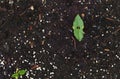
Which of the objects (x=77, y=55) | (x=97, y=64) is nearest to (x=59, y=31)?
(x=77, y=55)

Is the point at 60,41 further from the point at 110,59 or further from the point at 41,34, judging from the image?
the point at 110,59

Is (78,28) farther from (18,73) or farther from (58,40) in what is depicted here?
(18,73)

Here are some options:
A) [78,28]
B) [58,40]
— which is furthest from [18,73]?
[78,28]

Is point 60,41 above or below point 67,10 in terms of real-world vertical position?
below

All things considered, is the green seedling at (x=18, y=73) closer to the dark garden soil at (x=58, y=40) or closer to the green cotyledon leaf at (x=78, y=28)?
the dark garden soil at (x=58, y=40)

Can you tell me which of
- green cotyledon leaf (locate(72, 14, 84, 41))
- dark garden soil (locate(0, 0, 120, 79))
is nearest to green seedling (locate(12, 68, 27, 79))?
dark garden soil (locate(0, 0, 120, 79))

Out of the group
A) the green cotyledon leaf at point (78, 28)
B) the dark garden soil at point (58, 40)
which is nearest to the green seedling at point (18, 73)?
the dark garden soil at point (58, 40)
